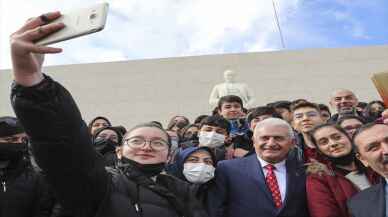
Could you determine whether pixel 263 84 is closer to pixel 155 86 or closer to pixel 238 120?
pixel 155 86

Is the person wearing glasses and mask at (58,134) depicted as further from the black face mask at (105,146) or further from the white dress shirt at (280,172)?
the black face mask at (105,146)

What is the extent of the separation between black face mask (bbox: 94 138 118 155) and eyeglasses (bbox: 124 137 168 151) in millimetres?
1385

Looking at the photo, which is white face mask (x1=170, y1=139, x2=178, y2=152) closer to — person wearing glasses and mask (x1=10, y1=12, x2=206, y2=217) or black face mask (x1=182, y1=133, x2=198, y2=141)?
black face mask (x1=182, y1=133, x2=198, y2=141)

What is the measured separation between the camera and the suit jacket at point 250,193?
257 centimetres

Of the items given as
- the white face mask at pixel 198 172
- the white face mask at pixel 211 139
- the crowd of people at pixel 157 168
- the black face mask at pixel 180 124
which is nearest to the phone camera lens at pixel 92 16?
the crowd of people at pixel 157 168

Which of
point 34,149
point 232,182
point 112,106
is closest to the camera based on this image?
point 34,149

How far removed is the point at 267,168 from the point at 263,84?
23.4ft

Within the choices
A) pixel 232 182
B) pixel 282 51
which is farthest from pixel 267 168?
pixel 282 51

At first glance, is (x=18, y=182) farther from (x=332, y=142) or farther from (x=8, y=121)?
(x=332, y=142)

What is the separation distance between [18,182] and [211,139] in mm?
1808

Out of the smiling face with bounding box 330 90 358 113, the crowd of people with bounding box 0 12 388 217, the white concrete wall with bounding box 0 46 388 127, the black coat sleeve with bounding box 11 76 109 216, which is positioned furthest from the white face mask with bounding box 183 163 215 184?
the white concrete wall with bounding box 0 46 388 127

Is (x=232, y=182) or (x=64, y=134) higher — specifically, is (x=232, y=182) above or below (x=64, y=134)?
below

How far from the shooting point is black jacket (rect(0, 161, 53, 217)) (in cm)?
224

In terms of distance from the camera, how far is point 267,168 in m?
2.78
